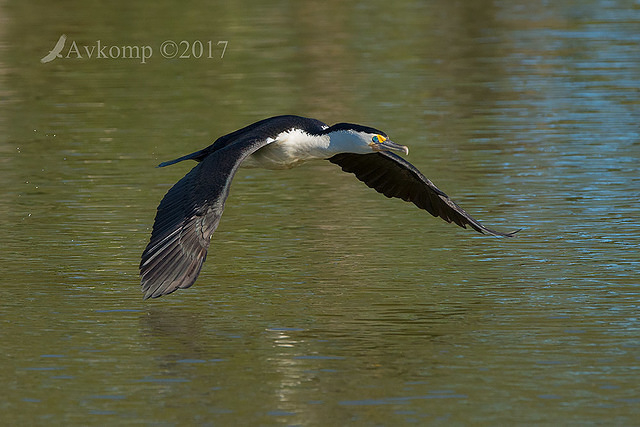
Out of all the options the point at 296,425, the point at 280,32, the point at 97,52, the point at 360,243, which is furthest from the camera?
the point at 280,32

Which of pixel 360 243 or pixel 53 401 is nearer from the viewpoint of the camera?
pixel 53 401

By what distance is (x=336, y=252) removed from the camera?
1185 centimetres

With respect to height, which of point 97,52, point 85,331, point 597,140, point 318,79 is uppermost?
point 97,52

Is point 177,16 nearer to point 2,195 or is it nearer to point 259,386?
point 2,195

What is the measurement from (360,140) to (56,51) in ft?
55.4

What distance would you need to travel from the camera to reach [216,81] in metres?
23.0

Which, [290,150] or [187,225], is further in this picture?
[290,150]

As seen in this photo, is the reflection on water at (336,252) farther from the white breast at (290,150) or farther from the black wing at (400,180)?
the white breast at (290,150)

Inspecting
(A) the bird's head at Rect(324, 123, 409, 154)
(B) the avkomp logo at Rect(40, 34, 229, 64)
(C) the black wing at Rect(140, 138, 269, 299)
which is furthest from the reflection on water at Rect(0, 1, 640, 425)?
(A) the bird's head at Rect(324, 123, 409, 154)

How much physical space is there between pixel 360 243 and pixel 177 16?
19.0m

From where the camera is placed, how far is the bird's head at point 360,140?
35.7 feet

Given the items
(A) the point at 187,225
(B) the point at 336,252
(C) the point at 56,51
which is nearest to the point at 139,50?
(C) the point at 56,51

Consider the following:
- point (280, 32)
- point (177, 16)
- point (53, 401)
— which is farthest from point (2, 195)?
point (177, 16)

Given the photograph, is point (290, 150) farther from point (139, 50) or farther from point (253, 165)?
point (139, 50)
